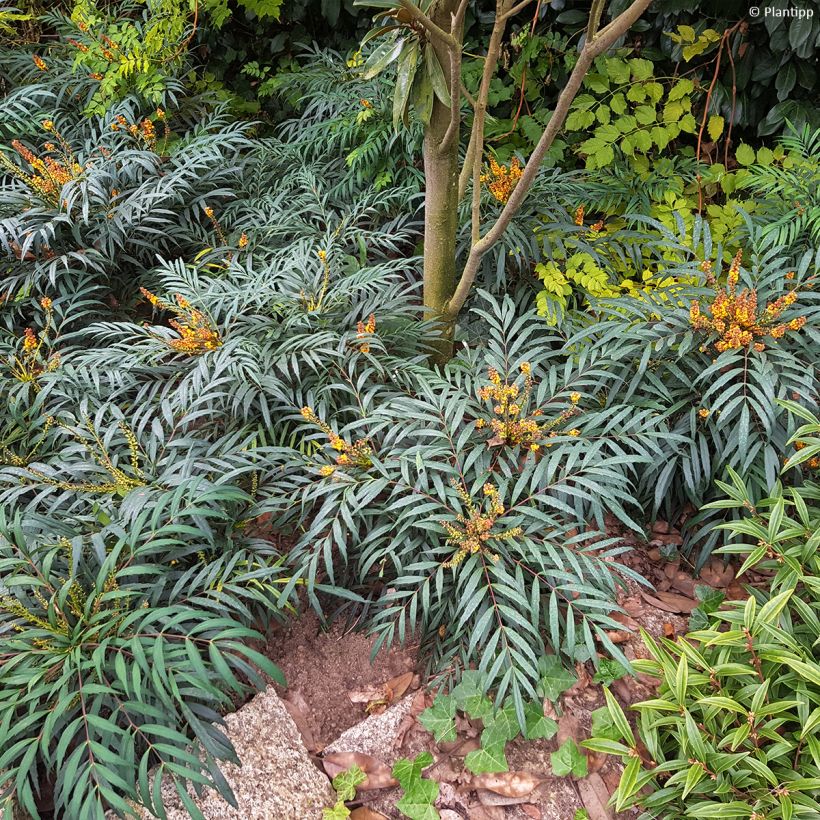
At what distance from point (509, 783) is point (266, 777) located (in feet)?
1.88

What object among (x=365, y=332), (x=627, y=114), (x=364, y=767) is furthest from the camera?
(x=627, y=114)

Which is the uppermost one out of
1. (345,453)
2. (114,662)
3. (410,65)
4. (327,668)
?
(410,65)

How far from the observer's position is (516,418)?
1.81 m

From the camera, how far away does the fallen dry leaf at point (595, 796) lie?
4.64 feet

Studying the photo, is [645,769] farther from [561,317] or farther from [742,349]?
[561,317]

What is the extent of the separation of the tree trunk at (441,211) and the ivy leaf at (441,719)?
1197mm

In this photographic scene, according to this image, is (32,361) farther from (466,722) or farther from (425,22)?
(466,722)

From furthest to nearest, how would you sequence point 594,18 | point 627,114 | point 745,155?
1. point 627,114
2. point 745,155
3. point 594,18

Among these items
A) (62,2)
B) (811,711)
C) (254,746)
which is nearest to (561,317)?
(811,711)

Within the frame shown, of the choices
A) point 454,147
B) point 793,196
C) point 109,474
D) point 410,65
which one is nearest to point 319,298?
point 454,147

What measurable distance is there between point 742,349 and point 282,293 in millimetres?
1486

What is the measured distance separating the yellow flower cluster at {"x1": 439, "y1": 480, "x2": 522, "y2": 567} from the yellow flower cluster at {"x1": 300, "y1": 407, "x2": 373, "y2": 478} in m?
0.27

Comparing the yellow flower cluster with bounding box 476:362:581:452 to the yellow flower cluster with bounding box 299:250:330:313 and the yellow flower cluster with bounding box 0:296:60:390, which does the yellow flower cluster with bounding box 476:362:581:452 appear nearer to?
the yellow flower cluster with bounding box 299:250:330:313

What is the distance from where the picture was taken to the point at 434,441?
6.03ft
